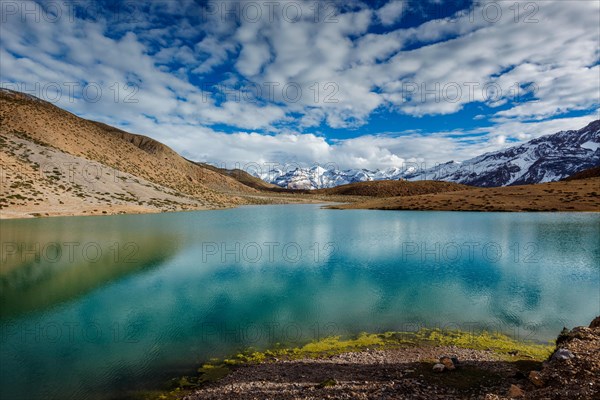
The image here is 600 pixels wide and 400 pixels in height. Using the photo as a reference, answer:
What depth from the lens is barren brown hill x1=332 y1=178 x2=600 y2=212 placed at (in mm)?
83500

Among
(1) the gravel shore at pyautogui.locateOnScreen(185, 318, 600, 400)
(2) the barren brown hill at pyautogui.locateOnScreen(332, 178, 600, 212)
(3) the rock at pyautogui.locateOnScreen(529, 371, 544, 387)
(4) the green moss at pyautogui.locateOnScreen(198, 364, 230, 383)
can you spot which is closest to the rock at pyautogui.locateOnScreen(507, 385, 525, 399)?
(1) the gravel shore at pyautogui.locateOnScreen(185, 318, 600, 400)

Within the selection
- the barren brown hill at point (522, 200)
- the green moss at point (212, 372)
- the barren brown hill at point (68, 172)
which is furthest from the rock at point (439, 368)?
the barren brown hill at point (522, 200)

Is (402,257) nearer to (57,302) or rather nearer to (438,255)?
(438,255)

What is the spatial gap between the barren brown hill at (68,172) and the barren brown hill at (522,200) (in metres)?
81.2

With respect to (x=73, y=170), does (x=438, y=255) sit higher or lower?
lower

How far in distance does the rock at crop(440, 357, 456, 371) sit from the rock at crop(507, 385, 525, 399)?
7.58 feet

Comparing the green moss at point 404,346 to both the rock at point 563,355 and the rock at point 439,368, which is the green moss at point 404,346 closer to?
the rock at point 439,368

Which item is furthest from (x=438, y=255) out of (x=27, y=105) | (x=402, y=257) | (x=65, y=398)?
(x=27, y=105)

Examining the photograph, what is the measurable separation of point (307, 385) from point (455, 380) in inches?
202

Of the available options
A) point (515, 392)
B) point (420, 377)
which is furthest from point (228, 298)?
point (515, 392)

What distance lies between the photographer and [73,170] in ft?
283

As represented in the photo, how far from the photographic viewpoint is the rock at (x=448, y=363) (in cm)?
1128

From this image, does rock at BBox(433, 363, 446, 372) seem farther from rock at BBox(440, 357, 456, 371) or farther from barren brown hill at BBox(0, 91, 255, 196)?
barren brown hill at BBox(0, 91, 255, 196)

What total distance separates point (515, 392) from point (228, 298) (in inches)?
614
